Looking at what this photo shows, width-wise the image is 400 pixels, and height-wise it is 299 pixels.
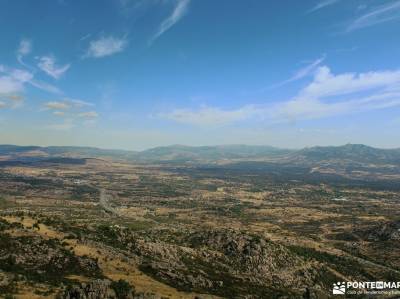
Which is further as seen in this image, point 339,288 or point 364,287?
point 364,287

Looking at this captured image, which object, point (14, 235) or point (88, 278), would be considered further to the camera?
point (14, 235)

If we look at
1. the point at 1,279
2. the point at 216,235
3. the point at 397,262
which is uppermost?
the point at 1,279

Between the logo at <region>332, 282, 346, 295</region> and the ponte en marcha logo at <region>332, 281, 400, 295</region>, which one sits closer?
the logo at <region>332, 282, 346, 295</region>

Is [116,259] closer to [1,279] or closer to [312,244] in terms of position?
[1,279]

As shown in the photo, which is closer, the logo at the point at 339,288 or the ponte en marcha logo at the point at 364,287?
the logo at the point at 339,288

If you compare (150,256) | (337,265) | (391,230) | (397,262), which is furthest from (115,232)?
(391,230)
